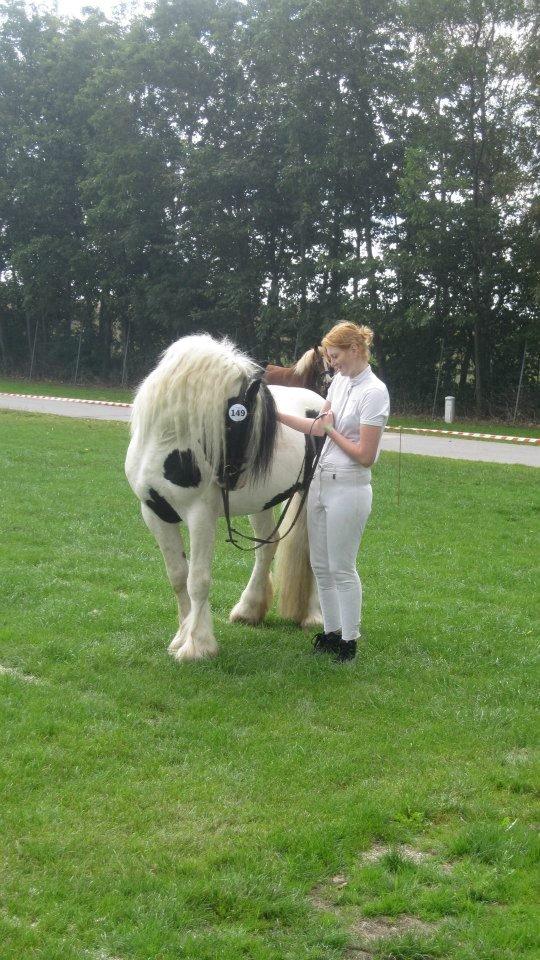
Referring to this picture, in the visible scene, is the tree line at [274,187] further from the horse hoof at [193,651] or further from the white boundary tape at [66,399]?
the horse hoof at [193,651]

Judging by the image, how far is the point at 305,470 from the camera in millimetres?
5988

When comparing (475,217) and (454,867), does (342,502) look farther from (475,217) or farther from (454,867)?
(475,217)

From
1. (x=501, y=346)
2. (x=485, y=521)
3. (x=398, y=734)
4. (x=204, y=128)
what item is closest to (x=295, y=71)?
(x=204, y=128)

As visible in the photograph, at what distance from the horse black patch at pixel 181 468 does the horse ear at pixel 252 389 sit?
1.48ft

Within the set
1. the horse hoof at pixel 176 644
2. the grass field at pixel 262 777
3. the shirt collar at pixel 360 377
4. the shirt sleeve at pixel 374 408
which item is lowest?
the grass field at pixel 262 777

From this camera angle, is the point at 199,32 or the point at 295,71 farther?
the point at 199,32

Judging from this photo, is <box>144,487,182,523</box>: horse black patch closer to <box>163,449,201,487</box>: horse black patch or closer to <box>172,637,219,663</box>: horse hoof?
<box>163,449,201,487</box>: horse black patch

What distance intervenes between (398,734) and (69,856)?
6.01 feet

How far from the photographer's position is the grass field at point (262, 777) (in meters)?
3.03

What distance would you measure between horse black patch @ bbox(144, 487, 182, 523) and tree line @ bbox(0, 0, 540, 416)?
20.1 meters

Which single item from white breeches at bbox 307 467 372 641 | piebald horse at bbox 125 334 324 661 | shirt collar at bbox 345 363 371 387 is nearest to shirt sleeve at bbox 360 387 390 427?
shirt collar at bbox 345 363 371 387

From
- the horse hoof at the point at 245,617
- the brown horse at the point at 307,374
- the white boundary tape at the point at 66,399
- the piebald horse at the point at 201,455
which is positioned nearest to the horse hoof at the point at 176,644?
the piebald horse at the point at 201,455

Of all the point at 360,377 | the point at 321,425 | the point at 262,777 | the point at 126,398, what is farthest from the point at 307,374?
the point at 126,398

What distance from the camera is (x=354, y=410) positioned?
→ 5.42 metres
